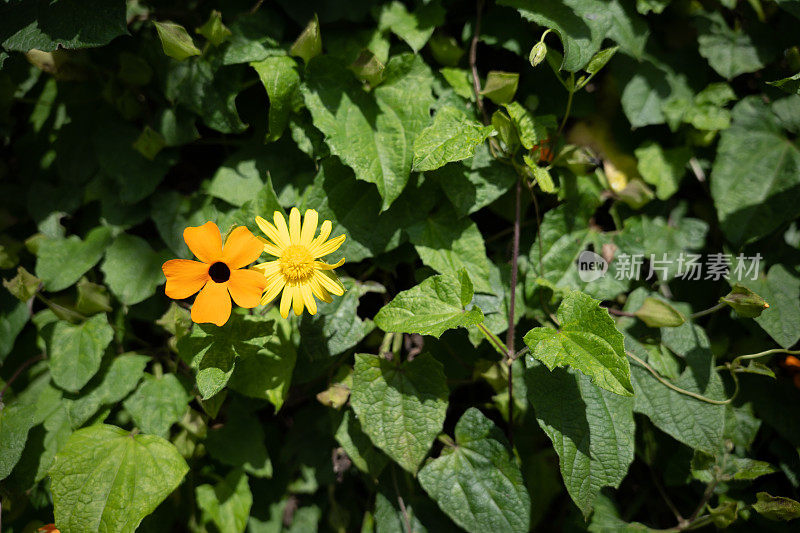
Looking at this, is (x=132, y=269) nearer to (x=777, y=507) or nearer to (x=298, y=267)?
(x=298, y=267)

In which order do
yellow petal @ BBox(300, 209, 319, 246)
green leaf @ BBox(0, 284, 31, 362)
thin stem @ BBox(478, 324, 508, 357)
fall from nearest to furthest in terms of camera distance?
1. yellow petal @ BBox(300, 209, 319, 246)
2. thin stem @ BBox(478, 324, 508, 357)
3. green leaf @ BBox(0, 284, 31, 362)

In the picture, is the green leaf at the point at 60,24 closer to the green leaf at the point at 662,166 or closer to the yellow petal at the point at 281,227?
the yellow petal at the point at 281,227

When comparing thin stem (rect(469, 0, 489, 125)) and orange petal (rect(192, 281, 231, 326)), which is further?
thin stem (rect(469, 0, 489, 125))

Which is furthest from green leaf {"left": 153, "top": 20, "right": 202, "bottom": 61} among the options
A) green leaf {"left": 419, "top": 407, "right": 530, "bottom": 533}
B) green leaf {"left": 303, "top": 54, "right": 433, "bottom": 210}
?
green leaf {"left": 419, "top": 407, "right": 530, "bottom": 533}

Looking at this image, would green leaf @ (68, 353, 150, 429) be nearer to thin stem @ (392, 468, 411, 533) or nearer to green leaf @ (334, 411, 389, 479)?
green leaf @ (334, 411, 389, 479)

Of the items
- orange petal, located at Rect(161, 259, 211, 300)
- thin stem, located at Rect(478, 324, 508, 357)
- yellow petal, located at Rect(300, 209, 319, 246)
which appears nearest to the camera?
orange petal, located at Rect(161, 259, 211, 300)

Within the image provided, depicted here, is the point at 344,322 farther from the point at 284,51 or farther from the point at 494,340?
the point at 284,51

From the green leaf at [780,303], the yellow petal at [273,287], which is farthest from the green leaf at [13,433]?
the green leaf at [780,303]

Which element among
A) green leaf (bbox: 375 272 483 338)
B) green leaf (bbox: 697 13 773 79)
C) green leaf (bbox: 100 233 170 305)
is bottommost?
green leaf (bbox: 100 233 170 305)
